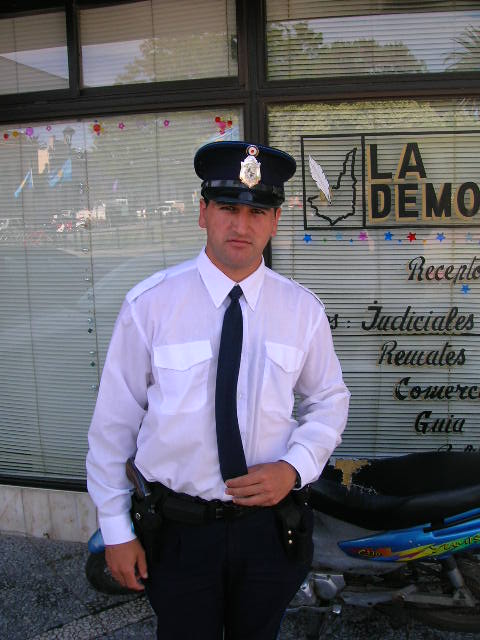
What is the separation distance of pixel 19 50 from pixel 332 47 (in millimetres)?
1941

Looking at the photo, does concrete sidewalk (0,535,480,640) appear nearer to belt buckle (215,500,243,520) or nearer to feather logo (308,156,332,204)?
belt buckle (215,500,243,520)

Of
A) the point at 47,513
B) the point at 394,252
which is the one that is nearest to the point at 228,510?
the point at 394,252

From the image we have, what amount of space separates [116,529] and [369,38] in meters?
2.95

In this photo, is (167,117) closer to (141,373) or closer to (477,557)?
(141,373)

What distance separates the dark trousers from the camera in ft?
5.44

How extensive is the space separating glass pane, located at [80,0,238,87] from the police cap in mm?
1874

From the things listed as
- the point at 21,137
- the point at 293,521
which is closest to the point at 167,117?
the point at 21,137

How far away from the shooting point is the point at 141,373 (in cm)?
166

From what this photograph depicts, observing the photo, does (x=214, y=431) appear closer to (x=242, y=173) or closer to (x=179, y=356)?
(x=179, y=356)

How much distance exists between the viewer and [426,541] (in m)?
2.29

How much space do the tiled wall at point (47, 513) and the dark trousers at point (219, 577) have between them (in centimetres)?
196

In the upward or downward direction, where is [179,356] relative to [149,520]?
upward

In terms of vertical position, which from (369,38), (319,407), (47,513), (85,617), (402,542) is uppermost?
(369,38)

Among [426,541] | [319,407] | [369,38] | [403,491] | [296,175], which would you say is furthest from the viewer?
[296,175]
